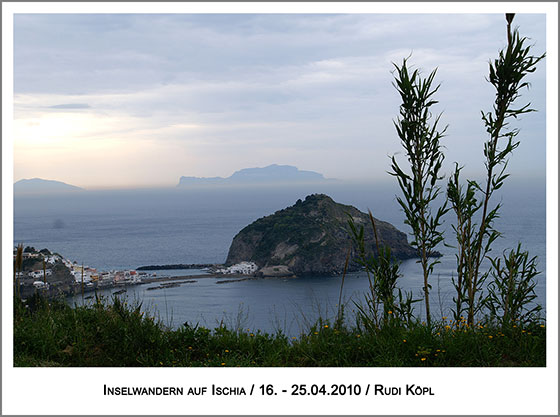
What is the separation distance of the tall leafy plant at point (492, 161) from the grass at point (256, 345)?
48cm

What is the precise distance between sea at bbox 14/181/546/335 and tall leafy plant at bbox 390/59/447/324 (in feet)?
2.34

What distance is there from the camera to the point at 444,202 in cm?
392

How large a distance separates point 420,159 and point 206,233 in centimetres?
2446

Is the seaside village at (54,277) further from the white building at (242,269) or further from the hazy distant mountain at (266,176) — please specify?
the hazy distant mountain at (266,176)

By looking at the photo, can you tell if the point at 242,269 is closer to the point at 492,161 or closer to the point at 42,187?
the point at 42,187

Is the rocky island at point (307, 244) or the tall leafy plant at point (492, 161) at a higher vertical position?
the tall leafy plant at point (492, 161)

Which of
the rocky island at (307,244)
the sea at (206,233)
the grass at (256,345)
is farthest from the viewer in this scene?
the rocky island at (307,244)

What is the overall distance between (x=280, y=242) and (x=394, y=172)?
1475 centimetres

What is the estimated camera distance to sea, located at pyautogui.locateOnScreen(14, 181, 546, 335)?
9188mm

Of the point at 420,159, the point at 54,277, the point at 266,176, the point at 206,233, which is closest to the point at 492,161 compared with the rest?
the point at 420,159

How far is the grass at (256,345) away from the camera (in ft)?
10.8

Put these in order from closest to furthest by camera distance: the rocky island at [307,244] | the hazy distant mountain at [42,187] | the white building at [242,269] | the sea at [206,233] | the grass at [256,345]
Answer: the grass at [256,345], the sea at [206,233], the rocky island at [307,244], the white building at [242,269], the hazy distant mountain at [42,187]

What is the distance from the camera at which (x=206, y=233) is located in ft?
91.1

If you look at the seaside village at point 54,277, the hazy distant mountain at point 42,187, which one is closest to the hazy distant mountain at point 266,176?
the hazy distant mountain at point 42,187
